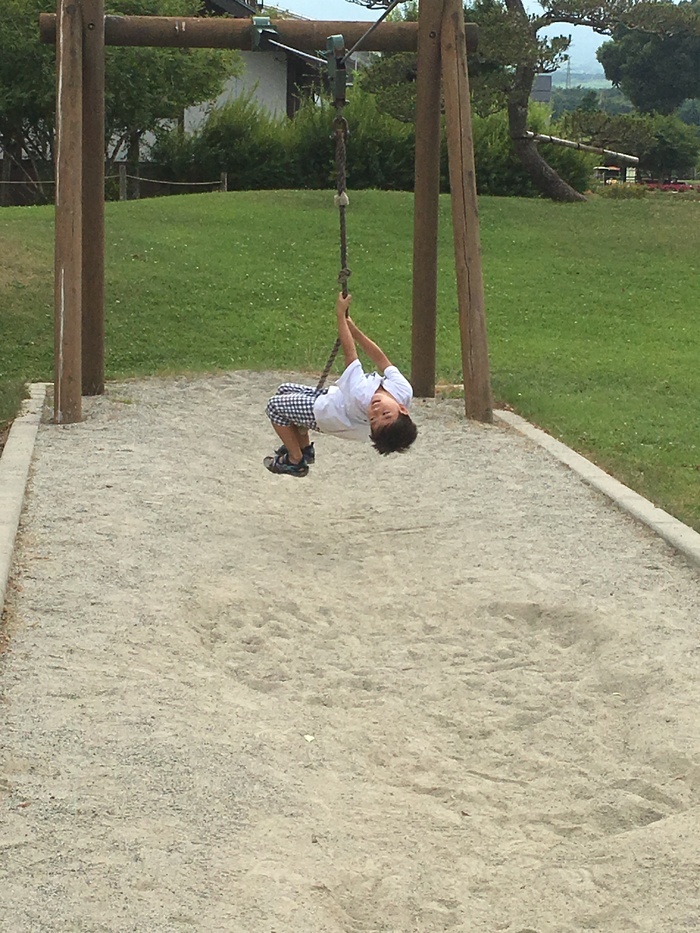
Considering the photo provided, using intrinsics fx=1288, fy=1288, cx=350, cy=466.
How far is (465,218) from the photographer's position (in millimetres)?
9281

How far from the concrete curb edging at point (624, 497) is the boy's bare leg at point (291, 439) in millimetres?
1819

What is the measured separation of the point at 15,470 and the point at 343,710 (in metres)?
3.53

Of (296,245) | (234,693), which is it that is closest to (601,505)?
(234,693)

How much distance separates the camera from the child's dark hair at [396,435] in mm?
5625

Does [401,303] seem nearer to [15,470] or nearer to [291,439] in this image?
[15,470]

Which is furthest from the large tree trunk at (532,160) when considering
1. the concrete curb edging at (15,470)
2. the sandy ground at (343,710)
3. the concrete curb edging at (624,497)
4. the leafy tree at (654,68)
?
the leafy tree at (654,68)

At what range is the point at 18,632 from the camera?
4.75m

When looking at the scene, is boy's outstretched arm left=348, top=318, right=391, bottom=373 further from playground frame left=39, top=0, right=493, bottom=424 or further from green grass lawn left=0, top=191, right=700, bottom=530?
playground frame left=39, top=0, right=493, bottom=424

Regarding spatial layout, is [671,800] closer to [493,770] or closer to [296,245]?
[493,770]

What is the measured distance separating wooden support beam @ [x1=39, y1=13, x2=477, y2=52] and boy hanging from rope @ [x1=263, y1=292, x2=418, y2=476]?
3.63 metres

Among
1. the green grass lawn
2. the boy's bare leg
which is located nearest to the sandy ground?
the boy's bare leg

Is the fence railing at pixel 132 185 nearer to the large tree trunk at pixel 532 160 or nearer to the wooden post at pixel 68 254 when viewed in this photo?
the large tree trunk at pixel 532 160

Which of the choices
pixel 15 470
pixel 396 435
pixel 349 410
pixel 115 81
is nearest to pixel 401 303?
pixel 15 470

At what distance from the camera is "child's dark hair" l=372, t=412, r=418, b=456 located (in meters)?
5.62
